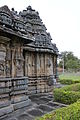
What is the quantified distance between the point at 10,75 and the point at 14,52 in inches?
46.5

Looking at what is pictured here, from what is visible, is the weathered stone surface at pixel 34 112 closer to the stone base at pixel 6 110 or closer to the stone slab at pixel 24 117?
the stone slab at pixel 24 117

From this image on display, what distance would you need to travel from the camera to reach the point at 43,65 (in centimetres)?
1173

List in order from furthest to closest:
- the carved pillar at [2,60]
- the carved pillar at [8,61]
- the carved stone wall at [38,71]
Result: the carved stone wall at [38,71] < the carved pillar at [8,61] < the carved pillar at [2,60]

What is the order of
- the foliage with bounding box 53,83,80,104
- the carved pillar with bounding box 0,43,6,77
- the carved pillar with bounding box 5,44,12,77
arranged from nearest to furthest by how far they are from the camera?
the carved pillar with bounding box 0,43,6,77 → the carved pillar with bounding box 5,44,12,77 → the foliage with bounding box 53,83,80,104

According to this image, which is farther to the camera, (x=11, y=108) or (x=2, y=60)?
(x=2, y=60)

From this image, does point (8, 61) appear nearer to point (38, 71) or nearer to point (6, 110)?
point (6, 110)

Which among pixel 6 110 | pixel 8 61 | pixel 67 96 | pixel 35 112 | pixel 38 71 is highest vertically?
pixel 8 61

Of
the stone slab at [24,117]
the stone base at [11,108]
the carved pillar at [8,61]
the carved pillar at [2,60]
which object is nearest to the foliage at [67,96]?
the stone base at [11,108]

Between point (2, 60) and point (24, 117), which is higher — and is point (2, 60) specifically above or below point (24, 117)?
above

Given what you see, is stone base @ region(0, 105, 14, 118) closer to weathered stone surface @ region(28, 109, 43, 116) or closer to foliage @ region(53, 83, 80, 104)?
weathered stone surface @ region(28, 109, 43, 116)

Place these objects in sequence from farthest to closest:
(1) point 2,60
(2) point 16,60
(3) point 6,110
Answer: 1. (2) point 16,60
2. (1) point 2,60
3. (3) point 6,110

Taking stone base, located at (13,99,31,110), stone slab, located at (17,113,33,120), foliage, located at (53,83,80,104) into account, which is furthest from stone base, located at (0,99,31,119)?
foliage, located at (53,83,80,104)

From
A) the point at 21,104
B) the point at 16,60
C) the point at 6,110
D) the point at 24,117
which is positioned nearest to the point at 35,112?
the point at 24,117

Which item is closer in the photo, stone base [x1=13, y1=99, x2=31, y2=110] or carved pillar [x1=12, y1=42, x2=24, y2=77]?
stone base [x1=13, y1=99, x2=31, y2=110]
